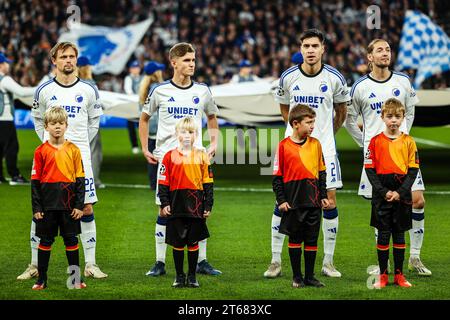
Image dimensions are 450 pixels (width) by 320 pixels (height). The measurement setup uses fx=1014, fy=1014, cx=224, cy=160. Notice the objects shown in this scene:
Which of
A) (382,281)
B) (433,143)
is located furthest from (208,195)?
(433,143)

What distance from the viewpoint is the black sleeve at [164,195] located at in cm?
778

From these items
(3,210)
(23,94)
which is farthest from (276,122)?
(3,210)

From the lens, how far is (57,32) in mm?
34938

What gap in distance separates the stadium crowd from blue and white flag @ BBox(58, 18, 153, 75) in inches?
40.1

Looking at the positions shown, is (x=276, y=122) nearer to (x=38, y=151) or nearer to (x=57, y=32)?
(x=38, y=151)

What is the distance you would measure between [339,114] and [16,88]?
716 cm

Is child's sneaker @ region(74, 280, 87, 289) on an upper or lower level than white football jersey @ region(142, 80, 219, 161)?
lower

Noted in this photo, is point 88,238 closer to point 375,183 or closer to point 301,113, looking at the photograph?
point 301,113

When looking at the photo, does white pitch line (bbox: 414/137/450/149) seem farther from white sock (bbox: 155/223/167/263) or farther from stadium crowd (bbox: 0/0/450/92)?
white sock (bbox: 155/223/167/263)

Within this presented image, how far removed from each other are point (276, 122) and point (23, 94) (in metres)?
4.46

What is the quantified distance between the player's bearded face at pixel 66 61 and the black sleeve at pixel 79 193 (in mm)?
1068

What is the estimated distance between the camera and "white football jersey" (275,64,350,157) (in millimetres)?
8438

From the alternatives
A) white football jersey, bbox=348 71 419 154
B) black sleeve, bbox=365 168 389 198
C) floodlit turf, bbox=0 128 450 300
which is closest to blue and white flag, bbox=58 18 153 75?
floodlit turf, bbox=0 128 450 300

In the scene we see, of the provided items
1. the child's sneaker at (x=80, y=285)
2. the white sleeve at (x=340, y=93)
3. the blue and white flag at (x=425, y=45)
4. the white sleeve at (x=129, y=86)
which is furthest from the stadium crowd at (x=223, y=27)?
the child's sneaker at (x=80, y=285)
